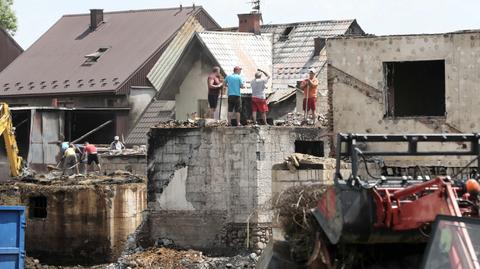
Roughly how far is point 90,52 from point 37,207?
23636 mm

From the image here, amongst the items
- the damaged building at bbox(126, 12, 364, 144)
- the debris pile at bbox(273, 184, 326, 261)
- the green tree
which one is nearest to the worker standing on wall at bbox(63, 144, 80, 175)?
the damaged building at bbox(126, 12, 364, 144)

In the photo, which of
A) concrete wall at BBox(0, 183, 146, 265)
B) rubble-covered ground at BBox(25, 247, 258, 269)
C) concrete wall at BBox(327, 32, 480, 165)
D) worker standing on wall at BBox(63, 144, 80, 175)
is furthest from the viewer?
worker standing on wall at BBox(63, 144, 80, 175)

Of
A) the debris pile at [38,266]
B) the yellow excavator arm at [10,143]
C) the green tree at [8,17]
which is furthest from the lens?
the green tree at [8,17]

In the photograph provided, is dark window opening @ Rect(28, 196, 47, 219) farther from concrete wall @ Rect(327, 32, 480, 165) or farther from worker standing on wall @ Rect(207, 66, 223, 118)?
concrete wall @ Rect(327, 32, 480, 165)

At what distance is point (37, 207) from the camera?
35562 mm

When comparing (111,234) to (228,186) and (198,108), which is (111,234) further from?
(198,108)

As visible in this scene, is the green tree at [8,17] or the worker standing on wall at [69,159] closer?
the worker standing on wall at [69,159]

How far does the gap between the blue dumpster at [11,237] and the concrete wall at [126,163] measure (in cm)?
1260

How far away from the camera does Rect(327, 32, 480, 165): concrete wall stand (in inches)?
1113

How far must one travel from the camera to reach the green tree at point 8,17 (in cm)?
7875

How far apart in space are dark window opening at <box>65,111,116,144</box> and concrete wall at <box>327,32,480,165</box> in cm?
1981

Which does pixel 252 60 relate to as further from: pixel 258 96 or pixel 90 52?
pixel 90 52

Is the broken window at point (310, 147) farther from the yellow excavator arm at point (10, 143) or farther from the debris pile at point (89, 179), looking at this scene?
the yellow excavator arm at point (10, 143)

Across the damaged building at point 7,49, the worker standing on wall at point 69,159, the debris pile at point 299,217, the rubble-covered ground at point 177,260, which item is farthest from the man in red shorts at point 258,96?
the damaged building at point 7,49
